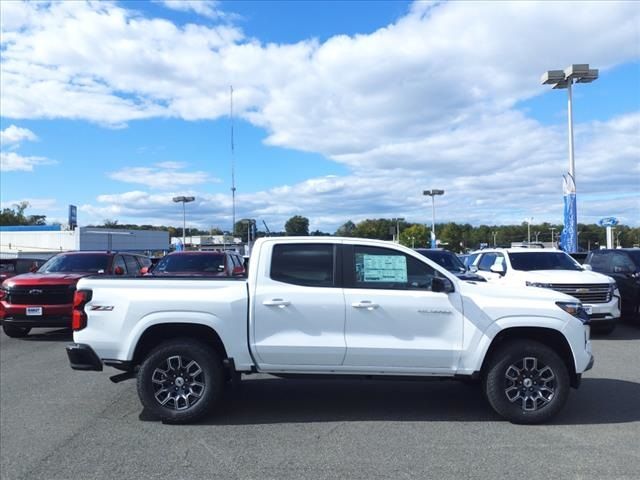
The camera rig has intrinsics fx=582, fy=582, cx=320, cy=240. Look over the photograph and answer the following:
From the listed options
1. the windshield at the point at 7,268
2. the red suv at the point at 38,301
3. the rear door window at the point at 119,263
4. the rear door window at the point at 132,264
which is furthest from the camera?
the windshield at the point at 7,268

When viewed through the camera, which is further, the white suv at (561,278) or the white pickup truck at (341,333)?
the white suv at (561,278)

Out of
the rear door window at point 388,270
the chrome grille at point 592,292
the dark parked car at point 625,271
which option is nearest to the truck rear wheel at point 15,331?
the rear door window at point 388,270

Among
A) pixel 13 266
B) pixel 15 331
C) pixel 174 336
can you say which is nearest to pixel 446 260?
pixel 15 331

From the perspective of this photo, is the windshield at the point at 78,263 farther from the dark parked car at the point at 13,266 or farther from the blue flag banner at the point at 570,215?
the blue flag banner at the point at 570,215

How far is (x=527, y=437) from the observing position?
5.49 m

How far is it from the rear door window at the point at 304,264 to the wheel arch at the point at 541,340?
1.79 m

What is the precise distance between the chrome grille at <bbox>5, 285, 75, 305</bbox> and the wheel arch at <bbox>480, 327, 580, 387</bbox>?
28.9 feet

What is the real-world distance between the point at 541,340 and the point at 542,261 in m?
7.58

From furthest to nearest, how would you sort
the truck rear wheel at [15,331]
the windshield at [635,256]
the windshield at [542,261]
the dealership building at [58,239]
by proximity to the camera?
the dealership building at [58,239], the windshield at [635,256], the windshield at [542,261], the truck rear wheel at [15,331]

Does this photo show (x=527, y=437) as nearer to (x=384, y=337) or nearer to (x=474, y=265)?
(x=384, y=337)

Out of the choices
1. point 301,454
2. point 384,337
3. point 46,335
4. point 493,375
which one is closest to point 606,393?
point 493,375

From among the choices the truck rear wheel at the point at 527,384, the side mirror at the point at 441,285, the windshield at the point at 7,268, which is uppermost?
the side mirror at the point at 441,285

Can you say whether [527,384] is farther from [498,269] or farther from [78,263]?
[78,263]

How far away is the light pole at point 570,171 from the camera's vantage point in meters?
24.3
